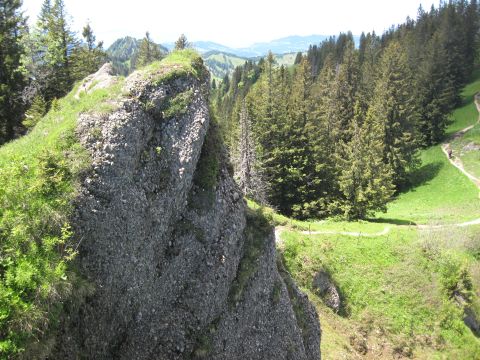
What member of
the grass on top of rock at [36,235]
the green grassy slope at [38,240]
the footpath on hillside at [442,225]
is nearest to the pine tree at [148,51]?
the footpath on hillside at [442,225]

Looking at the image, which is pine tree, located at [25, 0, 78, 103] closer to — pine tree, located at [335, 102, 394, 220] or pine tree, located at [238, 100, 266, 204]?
pine tree, located at [238, 100, 266, 204]

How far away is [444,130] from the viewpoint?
77.9 metres

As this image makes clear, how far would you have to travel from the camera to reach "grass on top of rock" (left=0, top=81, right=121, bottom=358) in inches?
350

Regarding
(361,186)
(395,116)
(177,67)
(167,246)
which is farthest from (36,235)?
(395,116)

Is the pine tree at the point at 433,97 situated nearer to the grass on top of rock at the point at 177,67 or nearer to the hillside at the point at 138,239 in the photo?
the grass on top of rock at the point at 177,67

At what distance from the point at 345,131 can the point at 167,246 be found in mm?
48017

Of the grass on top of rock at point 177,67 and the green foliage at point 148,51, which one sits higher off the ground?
the green foliage at point 148,51

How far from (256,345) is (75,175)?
10341 millimetres

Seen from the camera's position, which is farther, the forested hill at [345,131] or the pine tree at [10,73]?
the forested hill at [345,131]

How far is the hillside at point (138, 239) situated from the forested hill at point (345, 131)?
22.0 meters

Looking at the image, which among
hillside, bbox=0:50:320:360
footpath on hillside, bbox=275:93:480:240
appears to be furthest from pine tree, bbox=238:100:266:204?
hillside, bbox=0:50:320:360

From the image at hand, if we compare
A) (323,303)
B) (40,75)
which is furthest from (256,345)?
(40,75)

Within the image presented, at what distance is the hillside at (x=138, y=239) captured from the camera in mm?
9820

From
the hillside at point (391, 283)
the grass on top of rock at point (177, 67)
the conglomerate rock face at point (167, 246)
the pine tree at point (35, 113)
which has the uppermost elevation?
the grass on top of rock at point (177, 67)
